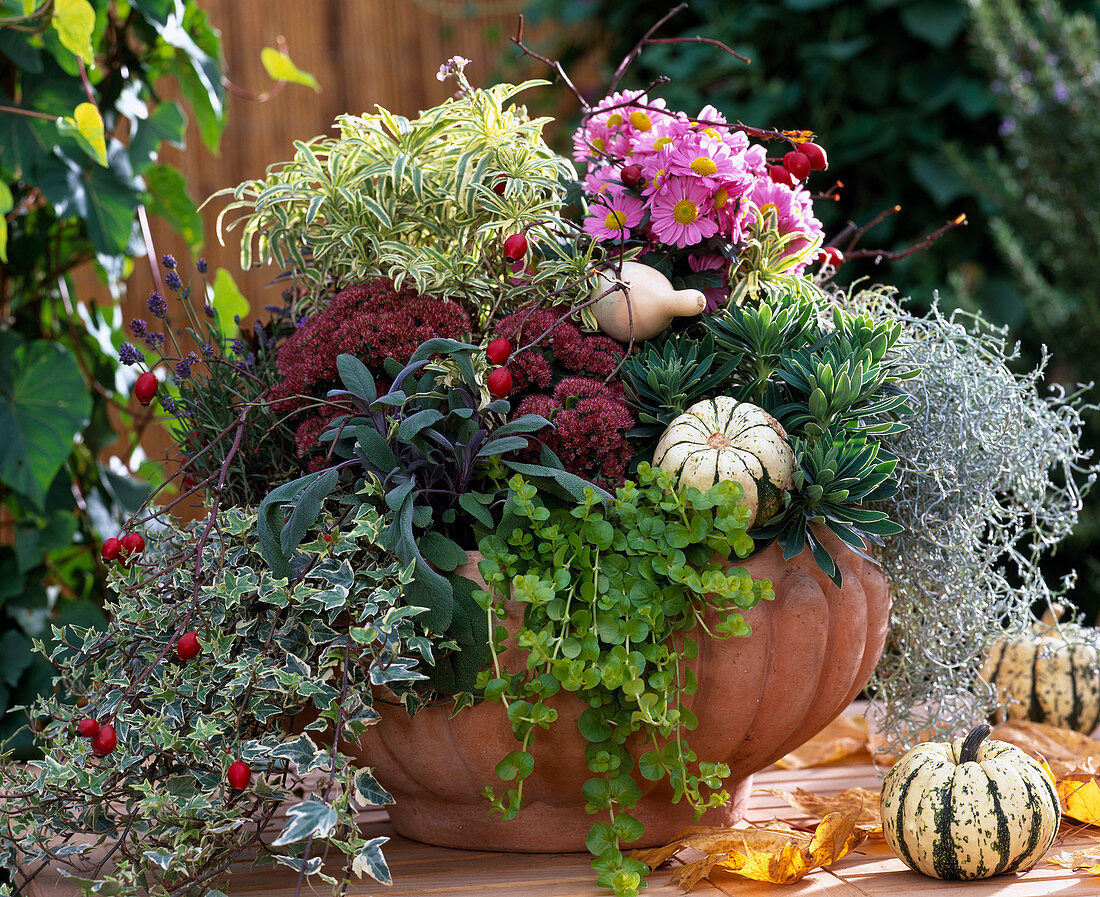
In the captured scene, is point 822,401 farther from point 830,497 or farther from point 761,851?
point 761,851

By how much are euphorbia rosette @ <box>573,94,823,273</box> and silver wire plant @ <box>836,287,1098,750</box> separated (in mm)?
237

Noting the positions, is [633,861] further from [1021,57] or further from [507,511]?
[1021,57]

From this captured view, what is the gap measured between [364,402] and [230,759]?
35 cm

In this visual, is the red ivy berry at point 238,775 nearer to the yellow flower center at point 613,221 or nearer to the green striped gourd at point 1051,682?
the yellow flower center at point 613,221

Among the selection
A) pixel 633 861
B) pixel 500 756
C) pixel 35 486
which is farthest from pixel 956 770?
pixel 35 486

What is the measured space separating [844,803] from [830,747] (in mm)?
288

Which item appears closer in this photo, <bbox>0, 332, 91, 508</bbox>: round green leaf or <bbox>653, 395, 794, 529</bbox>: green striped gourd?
<bbox>653, 395, 794, 529</bbox>: green striped gourd

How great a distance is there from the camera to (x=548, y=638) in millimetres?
893

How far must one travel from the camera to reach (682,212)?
1.10 metres

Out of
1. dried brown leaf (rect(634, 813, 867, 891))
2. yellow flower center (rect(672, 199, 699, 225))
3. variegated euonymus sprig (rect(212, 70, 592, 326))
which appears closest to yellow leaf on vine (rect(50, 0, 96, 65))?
variegated euonymus sprig (rect(212, 70, 592, 326))

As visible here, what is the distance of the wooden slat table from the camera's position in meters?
0.90

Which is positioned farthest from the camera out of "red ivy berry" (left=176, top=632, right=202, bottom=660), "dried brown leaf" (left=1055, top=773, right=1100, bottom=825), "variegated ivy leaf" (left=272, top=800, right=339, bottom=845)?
"dried brown leaf" (left=1055, top=773, right=1100, bottom=825)

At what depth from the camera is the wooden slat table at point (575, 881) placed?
90 cm

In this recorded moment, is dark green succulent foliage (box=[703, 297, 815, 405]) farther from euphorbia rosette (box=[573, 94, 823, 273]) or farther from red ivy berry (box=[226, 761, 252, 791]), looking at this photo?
red ivy berry (box=[226, 761, 252, 791])
